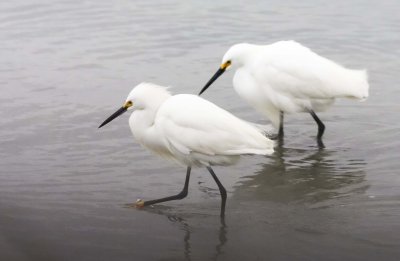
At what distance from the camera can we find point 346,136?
718cm

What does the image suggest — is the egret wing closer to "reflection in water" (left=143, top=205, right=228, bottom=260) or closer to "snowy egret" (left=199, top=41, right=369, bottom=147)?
"reflection in water" (left=143, top=205, right=228, bottom=260)

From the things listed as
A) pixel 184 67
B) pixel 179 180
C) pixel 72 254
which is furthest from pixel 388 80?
pixel 72 254

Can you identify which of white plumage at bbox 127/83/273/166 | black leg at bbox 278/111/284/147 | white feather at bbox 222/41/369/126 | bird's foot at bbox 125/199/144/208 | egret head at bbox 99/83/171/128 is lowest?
black leg at bbox 278/111/284/147

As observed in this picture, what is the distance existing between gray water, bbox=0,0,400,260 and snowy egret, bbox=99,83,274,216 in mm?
363

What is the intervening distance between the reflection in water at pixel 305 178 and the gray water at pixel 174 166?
0.05ft

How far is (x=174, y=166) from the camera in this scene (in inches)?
249

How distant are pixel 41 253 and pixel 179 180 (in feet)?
5.75

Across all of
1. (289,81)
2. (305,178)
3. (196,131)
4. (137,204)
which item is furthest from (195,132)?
(289,81)

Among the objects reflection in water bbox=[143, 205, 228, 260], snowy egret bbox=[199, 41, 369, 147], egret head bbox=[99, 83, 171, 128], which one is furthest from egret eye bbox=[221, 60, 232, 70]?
reflection in water bbox=[143, 205, 228, 260]

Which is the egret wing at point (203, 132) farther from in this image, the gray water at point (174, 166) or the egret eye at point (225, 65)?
the egret eye at point (225, 65)

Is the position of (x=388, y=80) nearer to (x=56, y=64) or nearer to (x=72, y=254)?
(x=56, y=64)

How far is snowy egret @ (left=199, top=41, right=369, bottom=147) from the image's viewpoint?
7102mm

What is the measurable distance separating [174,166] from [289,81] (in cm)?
156

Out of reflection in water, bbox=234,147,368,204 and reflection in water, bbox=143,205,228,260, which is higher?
reflection in water, bbox=143,205,228,260
